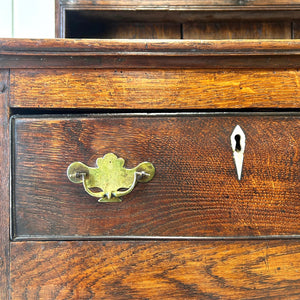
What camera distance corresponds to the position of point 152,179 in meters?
0.47

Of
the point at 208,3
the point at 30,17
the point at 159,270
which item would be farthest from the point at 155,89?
the point at 30,17

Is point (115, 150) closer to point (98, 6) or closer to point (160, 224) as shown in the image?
point (160, 224)

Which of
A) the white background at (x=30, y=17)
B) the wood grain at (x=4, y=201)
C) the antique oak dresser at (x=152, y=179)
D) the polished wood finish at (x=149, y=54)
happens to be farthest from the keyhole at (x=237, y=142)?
the white background at (x=30, y=17)

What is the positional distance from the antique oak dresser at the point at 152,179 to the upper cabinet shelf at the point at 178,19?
1.20ft

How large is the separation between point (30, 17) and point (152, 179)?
0.82 metres

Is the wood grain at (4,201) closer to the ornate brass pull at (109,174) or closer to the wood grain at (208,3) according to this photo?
the ornate brass pull at (109,174)

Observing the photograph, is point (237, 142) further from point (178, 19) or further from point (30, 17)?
point (30, 17)

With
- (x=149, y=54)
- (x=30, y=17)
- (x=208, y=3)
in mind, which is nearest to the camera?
(x=149, y=54)

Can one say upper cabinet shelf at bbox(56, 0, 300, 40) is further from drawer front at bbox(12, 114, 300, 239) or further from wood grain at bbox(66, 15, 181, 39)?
drawer front at bbox(12, 114, 300, 239)

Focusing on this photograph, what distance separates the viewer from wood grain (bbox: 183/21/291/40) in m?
0.84

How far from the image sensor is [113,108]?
475 mm

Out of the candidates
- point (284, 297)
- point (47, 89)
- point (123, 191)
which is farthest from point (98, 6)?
point (284, 297)

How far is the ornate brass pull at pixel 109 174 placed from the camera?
464 mm

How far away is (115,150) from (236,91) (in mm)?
218
